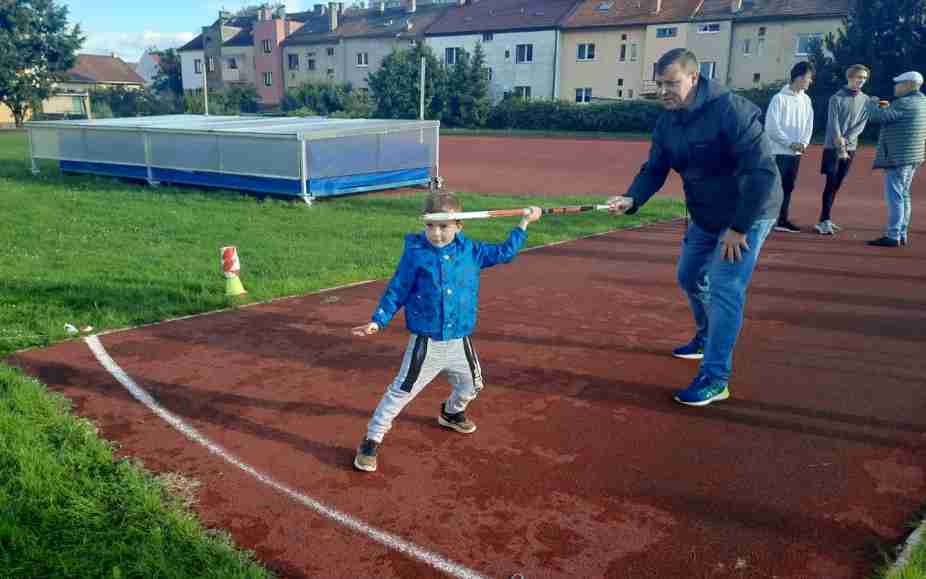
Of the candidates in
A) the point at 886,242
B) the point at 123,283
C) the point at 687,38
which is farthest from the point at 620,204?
the point at 687,38

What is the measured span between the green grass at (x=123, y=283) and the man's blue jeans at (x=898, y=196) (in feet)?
13.1

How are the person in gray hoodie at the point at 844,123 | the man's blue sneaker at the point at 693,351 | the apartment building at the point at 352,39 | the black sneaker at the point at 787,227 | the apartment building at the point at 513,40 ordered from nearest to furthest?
the man's blue sneaker at the point at 693,351 → the person in gray hoodie at the point at 844,123 → the black sneaker at the point at 787,227 → the apartment building at the point at 513,40 → the apartment building at the point at 352,39

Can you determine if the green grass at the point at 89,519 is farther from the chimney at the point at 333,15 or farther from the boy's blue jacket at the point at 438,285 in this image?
the chimney at the point at 333,15

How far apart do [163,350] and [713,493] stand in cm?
443

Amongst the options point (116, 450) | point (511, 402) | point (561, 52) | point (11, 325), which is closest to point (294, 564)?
point (116, 450)

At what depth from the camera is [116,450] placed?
4.19m

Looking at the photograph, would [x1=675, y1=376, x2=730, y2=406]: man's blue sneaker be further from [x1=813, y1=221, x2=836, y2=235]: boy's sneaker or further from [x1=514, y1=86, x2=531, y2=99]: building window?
[x1=514, y1=86, x2=531, y2=99]: building window

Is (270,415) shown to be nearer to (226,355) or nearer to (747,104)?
(226,355)

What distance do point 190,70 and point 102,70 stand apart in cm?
1291

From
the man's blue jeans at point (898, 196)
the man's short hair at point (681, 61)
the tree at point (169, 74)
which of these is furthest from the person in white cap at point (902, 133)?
the tree at point (169, 74)

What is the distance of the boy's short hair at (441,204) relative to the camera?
3.72 meters

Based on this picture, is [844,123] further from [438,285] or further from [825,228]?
[438,285]

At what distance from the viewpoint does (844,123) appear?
1015cm

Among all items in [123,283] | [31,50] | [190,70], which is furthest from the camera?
[190,70]
